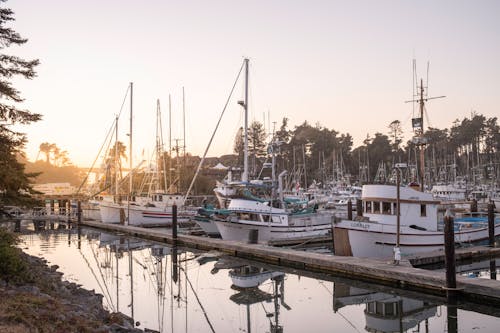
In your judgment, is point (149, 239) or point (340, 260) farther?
point (149, 239)

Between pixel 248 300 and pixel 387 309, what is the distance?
4.97 meters

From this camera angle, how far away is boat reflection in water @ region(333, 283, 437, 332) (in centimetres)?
1485

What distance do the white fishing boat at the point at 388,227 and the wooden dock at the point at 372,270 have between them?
2266 mm

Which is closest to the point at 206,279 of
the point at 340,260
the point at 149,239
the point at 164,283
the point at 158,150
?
the point at 164,283

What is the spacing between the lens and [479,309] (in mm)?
15164

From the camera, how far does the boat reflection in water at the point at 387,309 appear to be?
48.7ft

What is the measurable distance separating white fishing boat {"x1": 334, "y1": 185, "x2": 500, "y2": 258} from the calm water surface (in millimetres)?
3713

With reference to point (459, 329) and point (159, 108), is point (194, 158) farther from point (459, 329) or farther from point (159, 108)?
point (459, 329)

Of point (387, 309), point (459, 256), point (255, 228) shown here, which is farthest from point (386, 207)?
point (255, 228)

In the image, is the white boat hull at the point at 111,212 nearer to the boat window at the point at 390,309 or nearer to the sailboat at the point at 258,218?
the sailboat at the point at 258,218

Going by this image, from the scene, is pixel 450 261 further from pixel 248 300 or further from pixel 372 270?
pixel 248 300

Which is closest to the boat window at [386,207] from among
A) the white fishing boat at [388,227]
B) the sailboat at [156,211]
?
the white fishing boat at [388,227]

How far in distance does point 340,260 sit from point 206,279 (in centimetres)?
601

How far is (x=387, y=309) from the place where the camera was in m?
16.2
